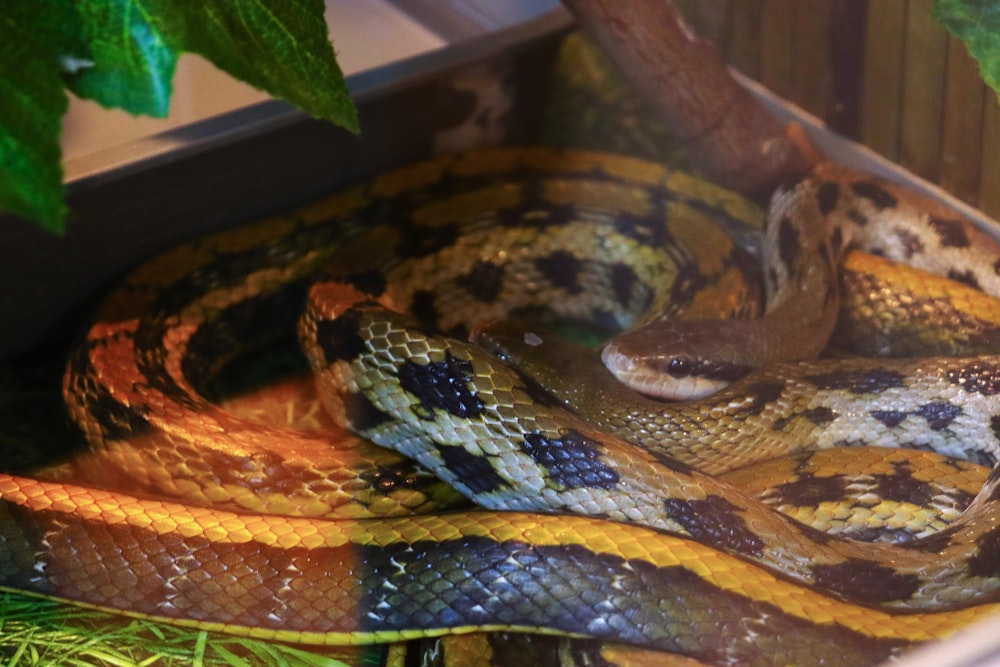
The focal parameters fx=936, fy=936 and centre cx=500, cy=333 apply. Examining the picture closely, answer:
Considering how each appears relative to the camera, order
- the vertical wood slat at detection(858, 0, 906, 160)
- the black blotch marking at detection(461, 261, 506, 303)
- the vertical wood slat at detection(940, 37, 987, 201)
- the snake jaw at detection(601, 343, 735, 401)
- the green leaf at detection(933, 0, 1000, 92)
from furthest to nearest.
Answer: the black blotch marking at detection(461, 261, 506, 303)
the snake jaw at detection(601, 343, 735, 401)
the vertical wood slat at detection(858, 0, 906, 160)
the vertical wood slat at detection(940, 37, 987, 201)
the green leaf at detection(933, 0, 1000, 92)

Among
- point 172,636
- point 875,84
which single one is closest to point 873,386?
point 875,84

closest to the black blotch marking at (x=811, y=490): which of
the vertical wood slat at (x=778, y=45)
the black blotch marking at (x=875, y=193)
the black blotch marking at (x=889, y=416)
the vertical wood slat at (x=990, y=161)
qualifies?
the black blotch marking at (x=889, y=416)

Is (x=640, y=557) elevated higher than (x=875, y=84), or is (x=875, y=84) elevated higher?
(x=875, y=84)

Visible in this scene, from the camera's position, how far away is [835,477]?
254 cm

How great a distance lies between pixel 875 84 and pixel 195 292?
2270 millimetres

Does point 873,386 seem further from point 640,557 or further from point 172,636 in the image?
point 172,636

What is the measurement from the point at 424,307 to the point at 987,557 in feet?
5.83

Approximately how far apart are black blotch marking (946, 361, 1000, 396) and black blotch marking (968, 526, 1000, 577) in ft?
1.74

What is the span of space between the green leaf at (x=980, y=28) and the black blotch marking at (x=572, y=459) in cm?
129

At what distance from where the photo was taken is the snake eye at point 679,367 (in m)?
2.76

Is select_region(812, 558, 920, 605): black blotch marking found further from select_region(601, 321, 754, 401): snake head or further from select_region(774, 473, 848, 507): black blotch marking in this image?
select_region(601, 321, 754, 401): snake head

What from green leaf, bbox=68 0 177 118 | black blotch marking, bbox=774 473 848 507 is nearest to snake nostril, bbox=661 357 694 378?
black blotch marking, bbox=774 473 848 507

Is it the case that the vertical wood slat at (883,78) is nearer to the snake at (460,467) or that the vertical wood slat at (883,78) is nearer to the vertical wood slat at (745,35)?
the snake at (460,467)

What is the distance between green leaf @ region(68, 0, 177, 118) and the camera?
1528 mm
